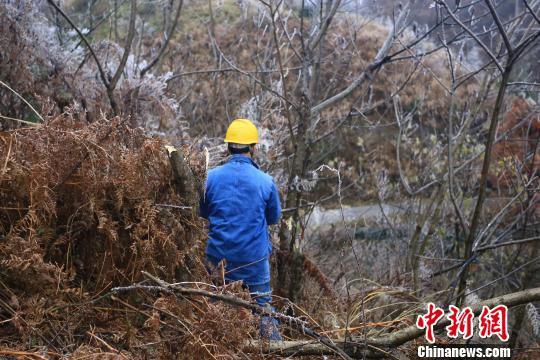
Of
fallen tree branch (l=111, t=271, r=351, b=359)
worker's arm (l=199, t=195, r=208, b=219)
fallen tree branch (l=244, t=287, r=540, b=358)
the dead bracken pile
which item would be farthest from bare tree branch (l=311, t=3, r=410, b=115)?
fallen tree branch (l=111, t=271, r=351, b=359)

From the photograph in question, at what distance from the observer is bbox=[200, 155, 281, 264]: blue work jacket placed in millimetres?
4059

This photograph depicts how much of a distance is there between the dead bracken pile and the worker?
2.00ft

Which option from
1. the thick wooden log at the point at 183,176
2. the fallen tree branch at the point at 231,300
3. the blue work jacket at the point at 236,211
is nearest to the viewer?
the fallen tree branch at the point at 231,300

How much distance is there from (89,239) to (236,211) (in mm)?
1146

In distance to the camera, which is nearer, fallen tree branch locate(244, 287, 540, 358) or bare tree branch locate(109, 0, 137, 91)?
fallen tree branch locate(244, 287, 540, 358)

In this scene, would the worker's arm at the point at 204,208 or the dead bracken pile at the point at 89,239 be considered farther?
the worker's arm at the point at 204,208

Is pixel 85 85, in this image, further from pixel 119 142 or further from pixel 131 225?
pixel 131 225

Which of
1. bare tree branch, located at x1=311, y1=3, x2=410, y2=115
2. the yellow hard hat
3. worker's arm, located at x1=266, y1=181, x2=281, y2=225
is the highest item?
bare tree branch, located at x1=311, y1=3, x2=410, y2=115

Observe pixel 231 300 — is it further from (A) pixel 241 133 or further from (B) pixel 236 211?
(A) pixel 241 133

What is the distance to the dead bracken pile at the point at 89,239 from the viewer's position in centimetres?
289

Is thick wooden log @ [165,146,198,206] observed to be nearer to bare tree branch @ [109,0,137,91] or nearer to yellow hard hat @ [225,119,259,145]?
yellow hard hat @ [225,119,259,145]

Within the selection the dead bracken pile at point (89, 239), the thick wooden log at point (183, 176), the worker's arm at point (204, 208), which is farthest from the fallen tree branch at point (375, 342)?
the worker's arm at point (204, 208)

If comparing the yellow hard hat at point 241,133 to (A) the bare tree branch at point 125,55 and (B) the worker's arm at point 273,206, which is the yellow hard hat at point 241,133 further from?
(A) the bare tree branch at point 125,55

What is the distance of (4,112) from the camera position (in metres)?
5.20
